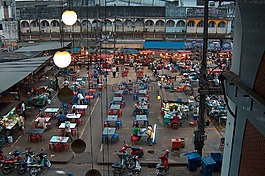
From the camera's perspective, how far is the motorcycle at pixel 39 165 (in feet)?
29.5

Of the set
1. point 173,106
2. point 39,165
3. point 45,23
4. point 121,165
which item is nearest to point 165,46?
point 45,23

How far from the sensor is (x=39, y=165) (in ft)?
30.0

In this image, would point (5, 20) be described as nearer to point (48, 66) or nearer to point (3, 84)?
point (48, 66)

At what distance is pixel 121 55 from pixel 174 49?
464cm

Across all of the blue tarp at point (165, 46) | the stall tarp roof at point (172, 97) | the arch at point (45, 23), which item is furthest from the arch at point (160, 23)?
the stall tarp roof at point (172, 97)

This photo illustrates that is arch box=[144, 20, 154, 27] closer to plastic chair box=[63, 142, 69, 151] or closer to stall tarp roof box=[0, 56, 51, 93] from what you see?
stall tarp roof box=[0, 56, 51, 93]

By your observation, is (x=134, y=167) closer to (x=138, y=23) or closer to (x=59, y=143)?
(x=59, y=143)

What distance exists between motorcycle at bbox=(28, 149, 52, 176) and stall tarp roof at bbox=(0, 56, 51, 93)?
122 inches

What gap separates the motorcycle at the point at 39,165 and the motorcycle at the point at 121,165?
1896mm

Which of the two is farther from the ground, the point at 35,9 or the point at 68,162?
the point at 35,9

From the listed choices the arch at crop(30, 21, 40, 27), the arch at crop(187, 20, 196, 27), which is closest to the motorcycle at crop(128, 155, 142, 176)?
the arch at crop(187, 20, 196, 27)

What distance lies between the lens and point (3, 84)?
12.0 m

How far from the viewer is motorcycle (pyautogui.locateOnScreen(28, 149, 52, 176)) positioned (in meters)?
8.98

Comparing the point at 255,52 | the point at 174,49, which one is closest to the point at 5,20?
the point at 174,49
